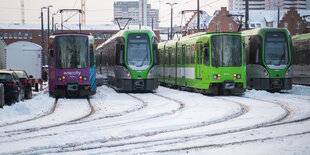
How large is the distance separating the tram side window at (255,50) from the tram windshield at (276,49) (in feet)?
1.09

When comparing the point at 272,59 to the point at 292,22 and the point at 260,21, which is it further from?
the point at 260,21

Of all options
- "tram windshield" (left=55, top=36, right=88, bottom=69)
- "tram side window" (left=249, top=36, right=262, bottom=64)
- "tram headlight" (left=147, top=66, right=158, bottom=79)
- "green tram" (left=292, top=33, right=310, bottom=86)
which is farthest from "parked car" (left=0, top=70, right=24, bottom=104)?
"green tram" (left=292, top=33, right=310, bottom=86)

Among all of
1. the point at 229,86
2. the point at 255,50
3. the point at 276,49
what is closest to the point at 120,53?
the point at 229,86

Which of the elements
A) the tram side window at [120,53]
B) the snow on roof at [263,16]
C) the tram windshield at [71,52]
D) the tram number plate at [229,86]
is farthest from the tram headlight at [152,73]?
the snow on roof at [263,16]

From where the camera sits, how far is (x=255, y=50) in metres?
23.7

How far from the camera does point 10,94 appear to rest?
18.0 metres

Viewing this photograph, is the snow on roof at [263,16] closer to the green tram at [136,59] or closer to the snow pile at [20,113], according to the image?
the green tram at [136,59]

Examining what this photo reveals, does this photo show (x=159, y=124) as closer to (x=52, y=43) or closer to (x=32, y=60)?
(x=52, y=43)

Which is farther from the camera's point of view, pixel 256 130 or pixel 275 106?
pixel 275 106

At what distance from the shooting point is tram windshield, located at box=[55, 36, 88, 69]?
20859 millimetres

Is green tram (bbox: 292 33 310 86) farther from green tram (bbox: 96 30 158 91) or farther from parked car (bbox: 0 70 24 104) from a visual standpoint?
parked car (bbox: 0 70 24 104)

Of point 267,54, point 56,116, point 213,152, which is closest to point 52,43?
point 56,116

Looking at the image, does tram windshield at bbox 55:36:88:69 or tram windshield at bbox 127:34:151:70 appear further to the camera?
tram windshield at bbox 127:34:151:70

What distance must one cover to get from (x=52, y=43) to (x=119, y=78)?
454 cm
